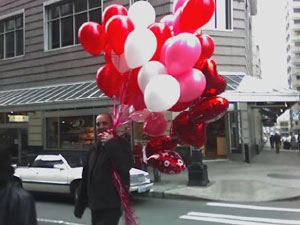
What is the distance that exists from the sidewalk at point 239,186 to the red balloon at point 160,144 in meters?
6.22

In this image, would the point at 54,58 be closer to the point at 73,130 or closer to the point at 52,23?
the point at 52,23

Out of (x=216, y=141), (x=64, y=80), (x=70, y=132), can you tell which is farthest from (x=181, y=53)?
(x=64, y=80)

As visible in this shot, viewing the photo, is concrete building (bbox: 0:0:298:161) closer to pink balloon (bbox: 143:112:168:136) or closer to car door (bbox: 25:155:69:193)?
car door (bbox: 25:155:69:193)

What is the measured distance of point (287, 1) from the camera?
113m

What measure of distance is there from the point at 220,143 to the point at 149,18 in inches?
561

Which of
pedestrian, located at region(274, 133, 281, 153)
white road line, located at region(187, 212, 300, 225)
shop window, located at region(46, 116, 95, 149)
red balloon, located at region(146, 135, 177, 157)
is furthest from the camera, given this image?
pedestrian, located at region(274, 133, 281, 153)

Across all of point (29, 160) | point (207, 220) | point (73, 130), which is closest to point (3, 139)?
point (73, 130)

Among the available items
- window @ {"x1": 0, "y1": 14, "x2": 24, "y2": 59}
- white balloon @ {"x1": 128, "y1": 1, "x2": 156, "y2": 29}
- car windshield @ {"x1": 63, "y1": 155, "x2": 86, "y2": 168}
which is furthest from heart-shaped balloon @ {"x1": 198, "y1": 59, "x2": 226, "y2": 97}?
window @ {"x1": 0, "y1": 14, "x2": 24, "y2": 59}

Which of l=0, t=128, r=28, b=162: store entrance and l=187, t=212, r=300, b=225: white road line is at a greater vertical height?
l=0, t=128, r=28, b=162: store entrance

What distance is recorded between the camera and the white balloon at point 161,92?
3.57 meters

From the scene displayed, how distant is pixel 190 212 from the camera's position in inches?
345

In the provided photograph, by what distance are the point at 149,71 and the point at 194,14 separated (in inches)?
28.0

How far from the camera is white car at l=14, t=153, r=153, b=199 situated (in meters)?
9.77

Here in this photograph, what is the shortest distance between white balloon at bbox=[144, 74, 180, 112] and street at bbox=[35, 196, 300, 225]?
4516 mm
